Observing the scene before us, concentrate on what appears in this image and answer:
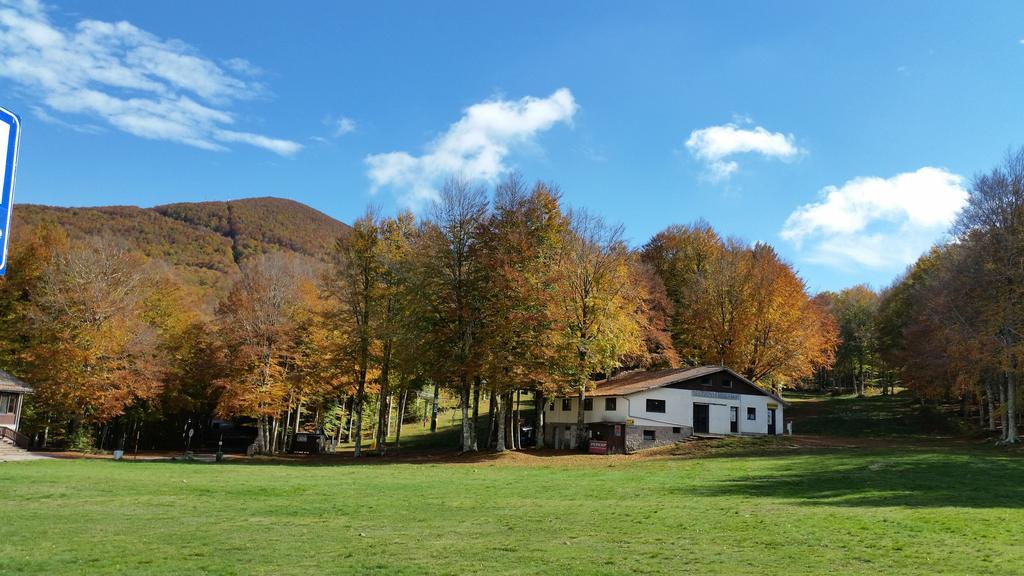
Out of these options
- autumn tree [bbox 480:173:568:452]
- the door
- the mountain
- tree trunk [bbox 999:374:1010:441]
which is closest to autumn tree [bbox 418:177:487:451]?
autumn tree [bbox 480:173:568:452]

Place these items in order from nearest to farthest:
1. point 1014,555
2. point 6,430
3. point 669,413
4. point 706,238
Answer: point 1014,555 → point 6,430 → point 669,413 → point 706,238

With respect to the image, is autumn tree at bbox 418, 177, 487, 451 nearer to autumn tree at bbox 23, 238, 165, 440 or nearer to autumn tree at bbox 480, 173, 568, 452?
autumn tree at bbox 480, 173, 568, 452

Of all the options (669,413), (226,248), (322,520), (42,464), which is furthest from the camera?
(226,248)

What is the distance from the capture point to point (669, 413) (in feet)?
151

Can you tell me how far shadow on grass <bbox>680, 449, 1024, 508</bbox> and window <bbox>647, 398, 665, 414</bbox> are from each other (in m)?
13.4

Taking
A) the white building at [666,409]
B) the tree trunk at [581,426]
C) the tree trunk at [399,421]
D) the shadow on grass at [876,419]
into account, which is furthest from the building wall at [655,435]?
the shadow on grass at [876,419]

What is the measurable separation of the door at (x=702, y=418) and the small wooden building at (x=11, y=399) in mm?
44337

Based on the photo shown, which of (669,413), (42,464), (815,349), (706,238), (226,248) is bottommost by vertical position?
(42,464)

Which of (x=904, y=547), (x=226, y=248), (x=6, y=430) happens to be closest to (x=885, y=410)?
(x=904, y=547)

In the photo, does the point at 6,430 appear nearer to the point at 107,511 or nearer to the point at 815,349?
the point at 107,511

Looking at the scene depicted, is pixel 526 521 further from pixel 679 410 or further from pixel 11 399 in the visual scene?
pixel 11 399

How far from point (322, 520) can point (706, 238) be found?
56009mm

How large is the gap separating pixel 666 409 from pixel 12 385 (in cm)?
4216

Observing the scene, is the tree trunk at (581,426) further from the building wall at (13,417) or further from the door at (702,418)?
the building wall at (13,417)
